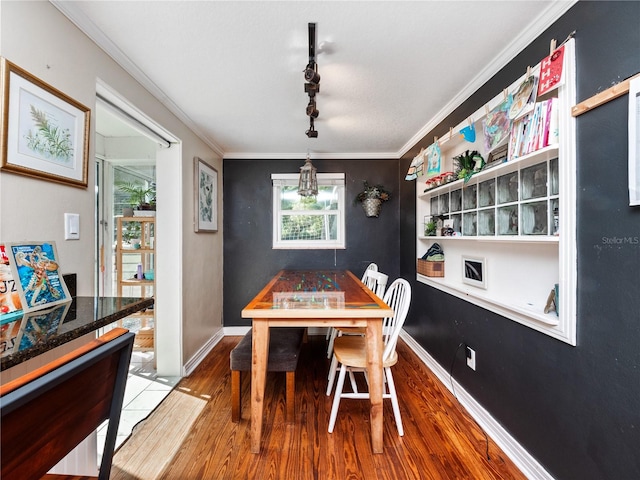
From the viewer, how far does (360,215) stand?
3617 millimetres

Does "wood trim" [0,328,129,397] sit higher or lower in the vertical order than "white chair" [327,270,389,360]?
higher

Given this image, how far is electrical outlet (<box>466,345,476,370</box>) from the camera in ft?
6.30

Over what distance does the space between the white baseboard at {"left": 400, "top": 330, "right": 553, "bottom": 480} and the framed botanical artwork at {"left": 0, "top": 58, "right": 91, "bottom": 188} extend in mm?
2649

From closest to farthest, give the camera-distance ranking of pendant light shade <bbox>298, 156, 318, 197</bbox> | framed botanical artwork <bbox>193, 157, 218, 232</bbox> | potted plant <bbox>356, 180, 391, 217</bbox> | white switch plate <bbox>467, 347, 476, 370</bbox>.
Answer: white switch plate <bbox>467, 347, 476, 370</bbox>
pendant light shade <bbox>298, 156, 318, 197</bbox>
framed botanical artwork <bbox>193, 157, 218, 232</bbox>
potted plant <bbox>356, 180, 391, 217</bbox>

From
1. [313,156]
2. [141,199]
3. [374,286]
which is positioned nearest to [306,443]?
[374,286]

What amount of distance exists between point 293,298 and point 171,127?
175cm

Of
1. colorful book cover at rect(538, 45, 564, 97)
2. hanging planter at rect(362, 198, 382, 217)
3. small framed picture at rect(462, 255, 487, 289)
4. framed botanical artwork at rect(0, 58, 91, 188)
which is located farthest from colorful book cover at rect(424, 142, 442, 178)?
framed botanical artwork at rect(0, 58, 91, 188)

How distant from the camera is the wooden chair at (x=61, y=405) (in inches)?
18.7

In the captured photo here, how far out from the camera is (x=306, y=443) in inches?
65.4

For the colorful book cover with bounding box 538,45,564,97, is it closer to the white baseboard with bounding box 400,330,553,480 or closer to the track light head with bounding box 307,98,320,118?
the track light head with bounding box 307,98,320,118

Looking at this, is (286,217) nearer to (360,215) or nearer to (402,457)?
(360,215)

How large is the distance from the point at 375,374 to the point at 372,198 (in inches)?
90.8

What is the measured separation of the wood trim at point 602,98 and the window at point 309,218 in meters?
2.58

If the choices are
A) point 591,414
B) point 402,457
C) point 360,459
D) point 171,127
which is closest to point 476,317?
point 591,414
